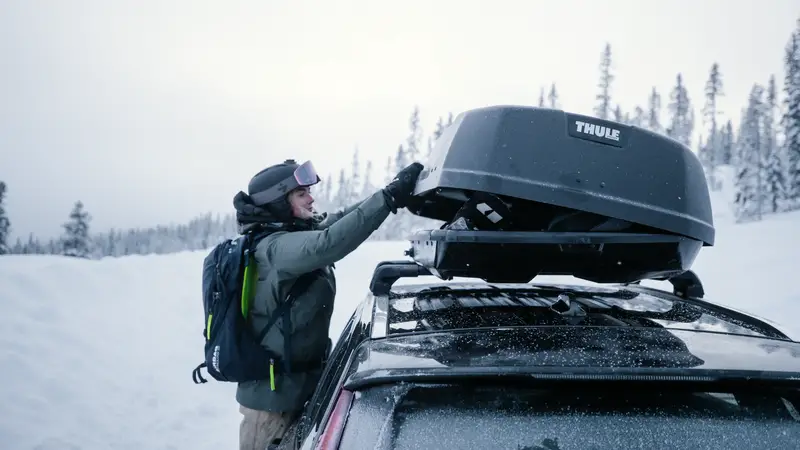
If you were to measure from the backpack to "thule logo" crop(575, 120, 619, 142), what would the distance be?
191 centimetres

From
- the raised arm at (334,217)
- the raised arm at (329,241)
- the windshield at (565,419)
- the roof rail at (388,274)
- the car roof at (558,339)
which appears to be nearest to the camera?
the windshield at (565,419)

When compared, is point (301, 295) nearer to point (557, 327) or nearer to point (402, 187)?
point (402, 187)

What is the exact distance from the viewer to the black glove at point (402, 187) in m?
2.81

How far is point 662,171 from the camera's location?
2.04 metres

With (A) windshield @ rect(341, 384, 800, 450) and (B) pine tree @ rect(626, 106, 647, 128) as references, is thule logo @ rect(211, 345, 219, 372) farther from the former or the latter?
(B) pine tree @ rect(626, 106, 647, 128)

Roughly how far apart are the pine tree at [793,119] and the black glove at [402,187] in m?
48.1

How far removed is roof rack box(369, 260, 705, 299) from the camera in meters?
2.54

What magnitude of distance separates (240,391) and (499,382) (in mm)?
2316

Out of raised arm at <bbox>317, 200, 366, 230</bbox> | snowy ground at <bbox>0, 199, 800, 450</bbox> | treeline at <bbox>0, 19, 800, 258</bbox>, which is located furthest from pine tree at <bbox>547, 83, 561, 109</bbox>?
raised arm at <bbox>317, 200, 366, 230</bbox>

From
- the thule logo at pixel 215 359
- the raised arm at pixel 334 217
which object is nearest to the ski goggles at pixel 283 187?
the raised arm at pixel 334 217

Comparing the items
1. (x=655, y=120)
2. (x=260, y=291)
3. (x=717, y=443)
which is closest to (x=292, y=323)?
(x=260, y=291)

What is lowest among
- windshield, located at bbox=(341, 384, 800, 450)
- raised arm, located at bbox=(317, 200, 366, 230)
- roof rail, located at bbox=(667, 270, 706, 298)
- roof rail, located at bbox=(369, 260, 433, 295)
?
windshield, located at bbox=(341, 384, 800, 450)

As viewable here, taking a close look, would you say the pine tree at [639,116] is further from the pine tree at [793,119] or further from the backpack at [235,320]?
the backpack at [235,320]

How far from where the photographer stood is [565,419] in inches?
48.1
